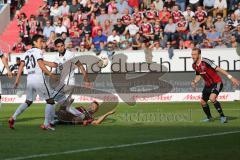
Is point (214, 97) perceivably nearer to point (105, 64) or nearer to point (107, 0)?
point (105, 64)

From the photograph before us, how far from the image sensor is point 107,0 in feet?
120

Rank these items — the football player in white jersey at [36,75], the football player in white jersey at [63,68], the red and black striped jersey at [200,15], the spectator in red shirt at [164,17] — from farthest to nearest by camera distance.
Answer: the spectator in red shirt at [164,17] < the red and black striped jersey at [200,15] < the football player in white jersey at [63,68] < the football player in white jersey at [36,75]

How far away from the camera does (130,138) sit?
51.2 feet

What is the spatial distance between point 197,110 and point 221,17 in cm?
857

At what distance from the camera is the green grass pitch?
12.9 metres

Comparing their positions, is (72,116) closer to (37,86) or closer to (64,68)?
(64,68)

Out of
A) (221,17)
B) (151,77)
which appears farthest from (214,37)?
(151,77)

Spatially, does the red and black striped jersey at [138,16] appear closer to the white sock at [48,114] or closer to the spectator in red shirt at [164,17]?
the spectator in red shirt at [164,17]

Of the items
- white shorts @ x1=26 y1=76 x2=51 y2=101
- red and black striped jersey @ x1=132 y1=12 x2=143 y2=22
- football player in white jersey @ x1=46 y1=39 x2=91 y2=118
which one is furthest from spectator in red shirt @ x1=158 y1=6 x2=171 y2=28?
white shorts @ x1=26 y1=76 x2=51 y2=101

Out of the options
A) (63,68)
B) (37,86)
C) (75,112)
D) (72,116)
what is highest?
(63,68)

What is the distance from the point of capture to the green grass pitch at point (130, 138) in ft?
42.2

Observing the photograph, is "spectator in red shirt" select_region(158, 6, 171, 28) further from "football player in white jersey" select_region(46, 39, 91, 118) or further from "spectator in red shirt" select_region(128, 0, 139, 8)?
"football player in white jersey" select_region(46, 39, 91, 118)

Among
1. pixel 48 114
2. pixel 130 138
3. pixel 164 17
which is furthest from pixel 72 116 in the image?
pixel 164 17

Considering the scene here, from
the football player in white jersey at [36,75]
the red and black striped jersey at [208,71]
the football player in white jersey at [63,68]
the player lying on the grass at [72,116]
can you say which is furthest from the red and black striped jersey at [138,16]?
the football player in white jersey at [36,75]
